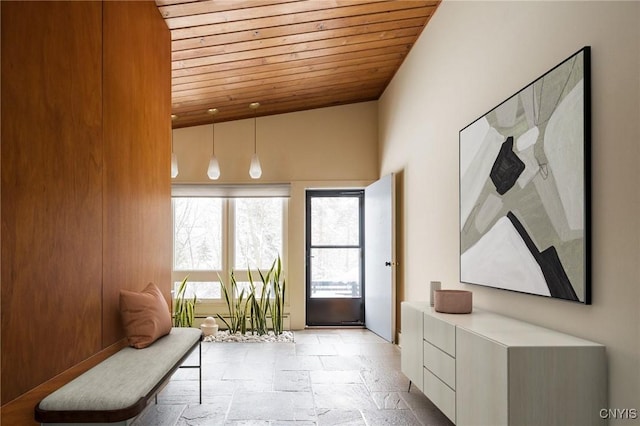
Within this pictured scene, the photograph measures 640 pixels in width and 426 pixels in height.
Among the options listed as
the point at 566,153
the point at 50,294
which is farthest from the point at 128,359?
the point at 566,153

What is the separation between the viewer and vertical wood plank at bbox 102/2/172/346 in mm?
2633

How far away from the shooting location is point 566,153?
6.64 ft

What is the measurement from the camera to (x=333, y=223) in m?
6.31

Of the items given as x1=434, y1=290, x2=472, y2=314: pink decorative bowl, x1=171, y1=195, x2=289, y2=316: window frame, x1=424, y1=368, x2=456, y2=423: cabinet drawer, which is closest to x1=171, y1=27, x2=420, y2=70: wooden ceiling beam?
x1=171, y1=195, x2=289, y2=316: window frame

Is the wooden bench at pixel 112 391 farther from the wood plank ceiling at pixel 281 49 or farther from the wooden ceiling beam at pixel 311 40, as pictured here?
the wooden ceiling beam at pixel 311 40

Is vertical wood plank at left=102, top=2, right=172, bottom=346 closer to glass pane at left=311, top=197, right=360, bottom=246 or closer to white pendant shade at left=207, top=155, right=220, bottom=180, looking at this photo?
white pendant shade at left=207, top=155, right=220, bottom=180

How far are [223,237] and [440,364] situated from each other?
4.05 m

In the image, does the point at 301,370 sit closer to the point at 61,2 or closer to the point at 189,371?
the point at 189,371

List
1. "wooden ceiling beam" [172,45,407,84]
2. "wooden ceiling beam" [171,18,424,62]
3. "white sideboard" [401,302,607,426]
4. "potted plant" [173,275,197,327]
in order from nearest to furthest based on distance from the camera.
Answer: "white sideboard" [401,302,607,426] → "wooden ceiling beam" [171,18,424,62] → "wooden ceiling beam" [172,45,407,84] → "potted plant" [173,275,197,327]

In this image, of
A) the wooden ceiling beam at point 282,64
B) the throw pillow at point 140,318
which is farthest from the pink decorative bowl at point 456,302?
the wooden ceiling beam at point 282,64

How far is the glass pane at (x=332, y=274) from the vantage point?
628cm

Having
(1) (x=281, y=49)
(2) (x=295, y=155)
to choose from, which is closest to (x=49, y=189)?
(1) (x=281, y=49)

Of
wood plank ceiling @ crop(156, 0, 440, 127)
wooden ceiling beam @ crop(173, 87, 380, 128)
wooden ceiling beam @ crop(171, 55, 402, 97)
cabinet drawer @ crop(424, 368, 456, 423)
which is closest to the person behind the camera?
cabinet drawer @ crop(424, 368, 456, 423)

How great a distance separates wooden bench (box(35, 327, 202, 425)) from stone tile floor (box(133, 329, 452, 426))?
0.81 meters
